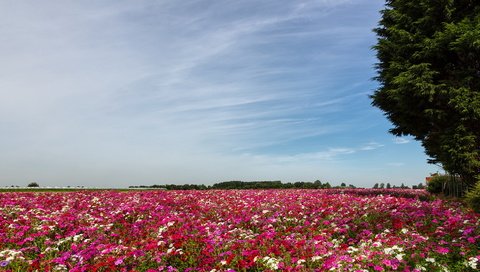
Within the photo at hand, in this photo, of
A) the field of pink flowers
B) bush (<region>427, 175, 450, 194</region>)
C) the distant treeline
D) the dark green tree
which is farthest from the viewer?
the distant treeline

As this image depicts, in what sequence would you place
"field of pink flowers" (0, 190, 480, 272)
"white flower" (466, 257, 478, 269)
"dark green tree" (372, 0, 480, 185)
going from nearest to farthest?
"white flower" (466, 257, 478, 269) < "field of pink flowers" (0, 190, 480, 272) < "dark green tree" (372, 0, 480, 185)

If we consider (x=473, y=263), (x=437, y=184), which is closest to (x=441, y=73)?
(x=437, y=184)

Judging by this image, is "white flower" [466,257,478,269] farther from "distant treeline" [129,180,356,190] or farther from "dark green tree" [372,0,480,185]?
"distant treeline" [129,180,356,190]

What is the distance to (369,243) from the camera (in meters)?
7.67

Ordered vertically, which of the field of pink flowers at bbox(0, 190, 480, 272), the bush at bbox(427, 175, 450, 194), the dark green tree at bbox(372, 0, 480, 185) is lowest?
the field of pink flowers at bbox(0, 190, 480, 272)

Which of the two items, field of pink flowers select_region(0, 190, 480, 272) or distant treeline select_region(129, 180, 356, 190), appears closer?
field of pink flowers select_region(0, 190, 480, 272)

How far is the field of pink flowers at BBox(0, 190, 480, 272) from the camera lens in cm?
650

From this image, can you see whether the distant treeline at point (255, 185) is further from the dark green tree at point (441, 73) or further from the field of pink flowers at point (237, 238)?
the field of pink flowers at point (237, 238)

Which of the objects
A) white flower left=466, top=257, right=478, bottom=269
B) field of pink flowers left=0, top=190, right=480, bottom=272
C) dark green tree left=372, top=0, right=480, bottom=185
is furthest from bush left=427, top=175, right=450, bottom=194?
white flower left=466, top=257, right=478, bottom=269

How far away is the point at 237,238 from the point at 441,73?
602 inches

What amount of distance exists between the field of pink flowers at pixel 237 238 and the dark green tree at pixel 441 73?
6.01 m

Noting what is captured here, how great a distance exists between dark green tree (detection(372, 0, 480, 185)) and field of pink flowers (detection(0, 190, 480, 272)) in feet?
19.7

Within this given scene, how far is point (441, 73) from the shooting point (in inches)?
711

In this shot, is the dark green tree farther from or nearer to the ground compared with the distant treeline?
farther from the ground
